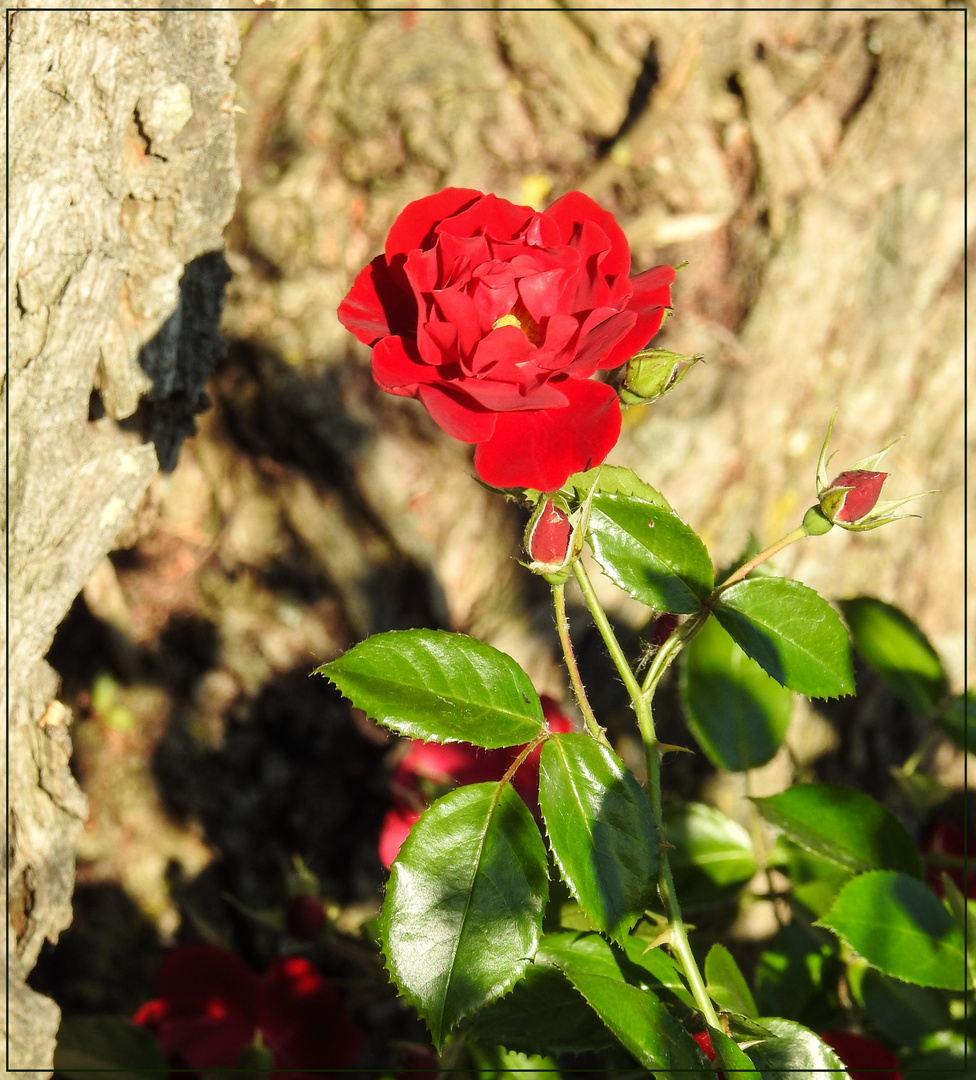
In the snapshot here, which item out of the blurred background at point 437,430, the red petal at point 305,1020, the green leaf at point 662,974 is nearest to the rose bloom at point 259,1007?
the red petal at point 305,1020

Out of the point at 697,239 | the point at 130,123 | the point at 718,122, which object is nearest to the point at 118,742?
the point at 130,123

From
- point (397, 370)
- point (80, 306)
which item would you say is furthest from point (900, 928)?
point (80, 306)

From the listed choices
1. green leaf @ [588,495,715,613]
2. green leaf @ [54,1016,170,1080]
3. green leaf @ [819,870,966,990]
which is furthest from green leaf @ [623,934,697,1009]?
green leaf @ [54,1016,170,1080]

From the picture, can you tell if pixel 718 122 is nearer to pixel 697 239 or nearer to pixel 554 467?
pixel 697 239

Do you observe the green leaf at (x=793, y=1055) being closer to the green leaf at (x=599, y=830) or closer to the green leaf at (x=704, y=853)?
the green leaf at (x=599, y=830)

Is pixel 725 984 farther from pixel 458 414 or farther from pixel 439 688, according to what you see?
pixel 458 414

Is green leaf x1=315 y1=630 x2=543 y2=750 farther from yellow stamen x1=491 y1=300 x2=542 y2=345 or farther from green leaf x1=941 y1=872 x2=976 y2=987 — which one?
green leaf x1=941 y1=872 x2=976 y2=987
